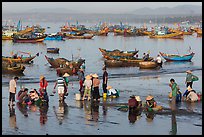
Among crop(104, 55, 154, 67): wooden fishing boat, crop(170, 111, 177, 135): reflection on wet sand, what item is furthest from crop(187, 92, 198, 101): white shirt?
crop(104, 55, 154, 67): wooden fishing boat

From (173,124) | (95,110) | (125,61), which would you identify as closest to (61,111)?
(95,110)

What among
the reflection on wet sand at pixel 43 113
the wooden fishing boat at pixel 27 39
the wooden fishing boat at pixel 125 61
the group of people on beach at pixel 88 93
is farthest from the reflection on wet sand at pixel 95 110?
the wooden fishing boat at pixel 27 39

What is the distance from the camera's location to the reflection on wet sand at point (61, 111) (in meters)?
16.1

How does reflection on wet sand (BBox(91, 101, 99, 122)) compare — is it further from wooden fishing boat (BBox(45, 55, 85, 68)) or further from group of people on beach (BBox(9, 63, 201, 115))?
wooden fishing boat (BBox(45, 55, 85, 68))

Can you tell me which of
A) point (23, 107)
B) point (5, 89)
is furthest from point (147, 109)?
point (5, 89)

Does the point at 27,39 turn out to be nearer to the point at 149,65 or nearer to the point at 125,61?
the point at 125,61

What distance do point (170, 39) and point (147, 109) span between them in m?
81.0

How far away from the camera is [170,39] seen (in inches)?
3814

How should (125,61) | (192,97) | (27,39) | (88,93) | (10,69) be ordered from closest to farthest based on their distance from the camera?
(88,93) < (192,97) < (10,69) < (125,61) < (27,39)

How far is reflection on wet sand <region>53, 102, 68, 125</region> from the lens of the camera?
16062mm

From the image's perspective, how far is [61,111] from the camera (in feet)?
56.9

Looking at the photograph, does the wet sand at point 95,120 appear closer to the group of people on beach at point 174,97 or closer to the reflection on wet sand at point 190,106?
the reflection on wet sand at point 190,106

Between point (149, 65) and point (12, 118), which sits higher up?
point (12, 118)

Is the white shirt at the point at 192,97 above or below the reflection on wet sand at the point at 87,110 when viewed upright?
above
